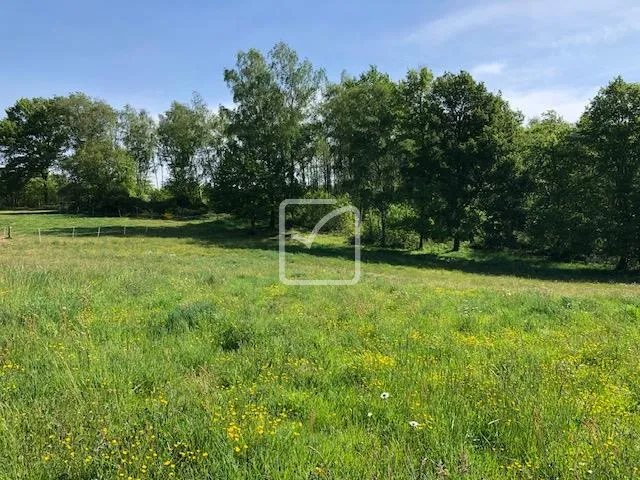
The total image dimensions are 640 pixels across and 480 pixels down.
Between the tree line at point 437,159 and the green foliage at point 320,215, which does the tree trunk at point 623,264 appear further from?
the green foliage at point 320,215

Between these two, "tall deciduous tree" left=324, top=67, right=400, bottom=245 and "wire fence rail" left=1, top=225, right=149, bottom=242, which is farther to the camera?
"tall deciduous tree" left=324, top=67, right=400, bottom=245

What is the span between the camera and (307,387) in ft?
17.7

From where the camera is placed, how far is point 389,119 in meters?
42.9

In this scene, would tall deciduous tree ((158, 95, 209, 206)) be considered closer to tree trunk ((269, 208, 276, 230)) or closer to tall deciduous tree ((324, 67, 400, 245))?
tree trunk ((269, 208, 276, 230))

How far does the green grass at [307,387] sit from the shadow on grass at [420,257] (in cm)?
2197

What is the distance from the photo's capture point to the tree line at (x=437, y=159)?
109 ft

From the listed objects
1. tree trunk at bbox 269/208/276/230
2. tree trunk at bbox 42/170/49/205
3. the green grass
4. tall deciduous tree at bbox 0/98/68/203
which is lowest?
the green grass

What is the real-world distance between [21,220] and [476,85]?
56307 mm

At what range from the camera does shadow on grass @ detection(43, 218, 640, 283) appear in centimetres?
3103

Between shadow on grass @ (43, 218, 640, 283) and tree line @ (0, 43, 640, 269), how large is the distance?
6.57 feet

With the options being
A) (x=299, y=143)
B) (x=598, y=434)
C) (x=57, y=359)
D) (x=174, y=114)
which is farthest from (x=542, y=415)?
(x=174, y=114)

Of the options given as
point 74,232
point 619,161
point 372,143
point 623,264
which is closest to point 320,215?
point 372,143

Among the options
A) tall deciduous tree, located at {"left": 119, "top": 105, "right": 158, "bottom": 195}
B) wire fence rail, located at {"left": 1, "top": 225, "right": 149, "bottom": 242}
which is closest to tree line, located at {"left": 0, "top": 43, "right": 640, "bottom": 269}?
wire fence rail, located at {"left": 1, "top": 225, "right": 149, "bottom": 242}

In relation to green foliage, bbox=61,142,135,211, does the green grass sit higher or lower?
lower
